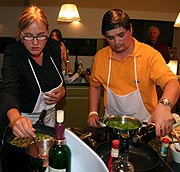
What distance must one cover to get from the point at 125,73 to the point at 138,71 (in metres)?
0.08

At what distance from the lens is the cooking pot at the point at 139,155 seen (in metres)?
1.06

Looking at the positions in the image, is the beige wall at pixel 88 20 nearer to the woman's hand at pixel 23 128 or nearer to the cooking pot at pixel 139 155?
the cooking pot at pixel 139 155

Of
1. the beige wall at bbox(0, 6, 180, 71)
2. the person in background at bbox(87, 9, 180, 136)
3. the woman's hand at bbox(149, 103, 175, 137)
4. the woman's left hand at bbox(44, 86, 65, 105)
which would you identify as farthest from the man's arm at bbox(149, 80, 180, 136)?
the beige wall at bbox(0, 6, 180, 71)

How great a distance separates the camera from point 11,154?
0.93 metres

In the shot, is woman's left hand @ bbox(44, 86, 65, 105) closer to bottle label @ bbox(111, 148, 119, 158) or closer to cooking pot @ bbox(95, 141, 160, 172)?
cooking pot @ bbox(95, 141, 160, 172)

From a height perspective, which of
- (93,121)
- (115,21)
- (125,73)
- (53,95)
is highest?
(115,21)

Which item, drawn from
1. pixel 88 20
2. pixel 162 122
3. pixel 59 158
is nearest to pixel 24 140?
pixel 59 158

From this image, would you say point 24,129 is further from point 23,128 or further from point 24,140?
point 24,140

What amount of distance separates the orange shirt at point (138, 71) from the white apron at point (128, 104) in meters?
0.03

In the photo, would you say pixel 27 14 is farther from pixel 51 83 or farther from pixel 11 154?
pixel 11 154

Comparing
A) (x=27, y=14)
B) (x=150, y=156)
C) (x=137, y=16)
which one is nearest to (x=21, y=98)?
(x=27, y=14)

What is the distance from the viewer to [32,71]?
1.56 metres

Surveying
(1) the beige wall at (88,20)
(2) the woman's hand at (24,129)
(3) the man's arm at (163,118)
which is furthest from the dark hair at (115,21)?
(1) the beige wall at (88,20)

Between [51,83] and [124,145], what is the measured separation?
3.12 ft
